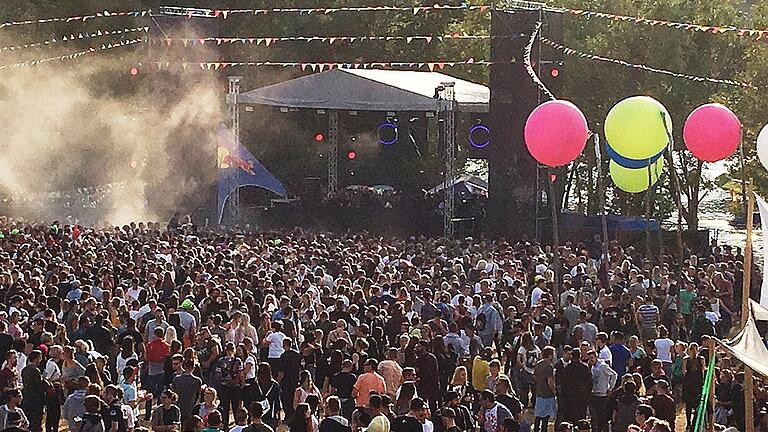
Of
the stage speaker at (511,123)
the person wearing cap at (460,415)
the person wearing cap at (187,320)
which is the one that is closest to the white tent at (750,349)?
the person wearing cap at (460,415)

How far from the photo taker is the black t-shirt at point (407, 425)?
32.7ft

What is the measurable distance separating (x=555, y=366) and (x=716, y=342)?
10.2 ft

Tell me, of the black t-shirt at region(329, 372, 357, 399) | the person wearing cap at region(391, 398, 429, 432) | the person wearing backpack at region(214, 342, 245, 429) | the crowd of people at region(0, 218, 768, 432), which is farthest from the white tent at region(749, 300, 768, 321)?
the person wearing backpack at region(214, 342, 245, 429)

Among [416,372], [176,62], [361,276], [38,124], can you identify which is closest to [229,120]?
[176,62]

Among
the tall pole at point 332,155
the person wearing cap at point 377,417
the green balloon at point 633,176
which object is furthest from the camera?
→ the tall pole at point 332,155

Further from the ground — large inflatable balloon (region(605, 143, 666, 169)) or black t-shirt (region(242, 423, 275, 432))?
large inflatable balloon (region(605, 143, 666, 169))

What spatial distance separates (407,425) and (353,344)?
3.59 meters

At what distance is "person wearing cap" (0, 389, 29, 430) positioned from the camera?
1044 cm

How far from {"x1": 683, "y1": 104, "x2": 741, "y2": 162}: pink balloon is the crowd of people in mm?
1753

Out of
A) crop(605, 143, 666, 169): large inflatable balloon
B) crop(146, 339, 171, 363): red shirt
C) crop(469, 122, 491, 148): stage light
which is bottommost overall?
crop(146, 339, 171, 363): red shirt

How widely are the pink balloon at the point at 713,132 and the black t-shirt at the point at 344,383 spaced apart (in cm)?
734

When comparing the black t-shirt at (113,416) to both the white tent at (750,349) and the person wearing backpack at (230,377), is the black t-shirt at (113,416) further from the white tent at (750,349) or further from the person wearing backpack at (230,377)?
the white tent at (750,349)

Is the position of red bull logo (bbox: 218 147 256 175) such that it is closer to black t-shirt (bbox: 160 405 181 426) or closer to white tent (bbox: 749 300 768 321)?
black t-shirt (bbox: 160 405 181 426)

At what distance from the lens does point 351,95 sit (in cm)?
3002
